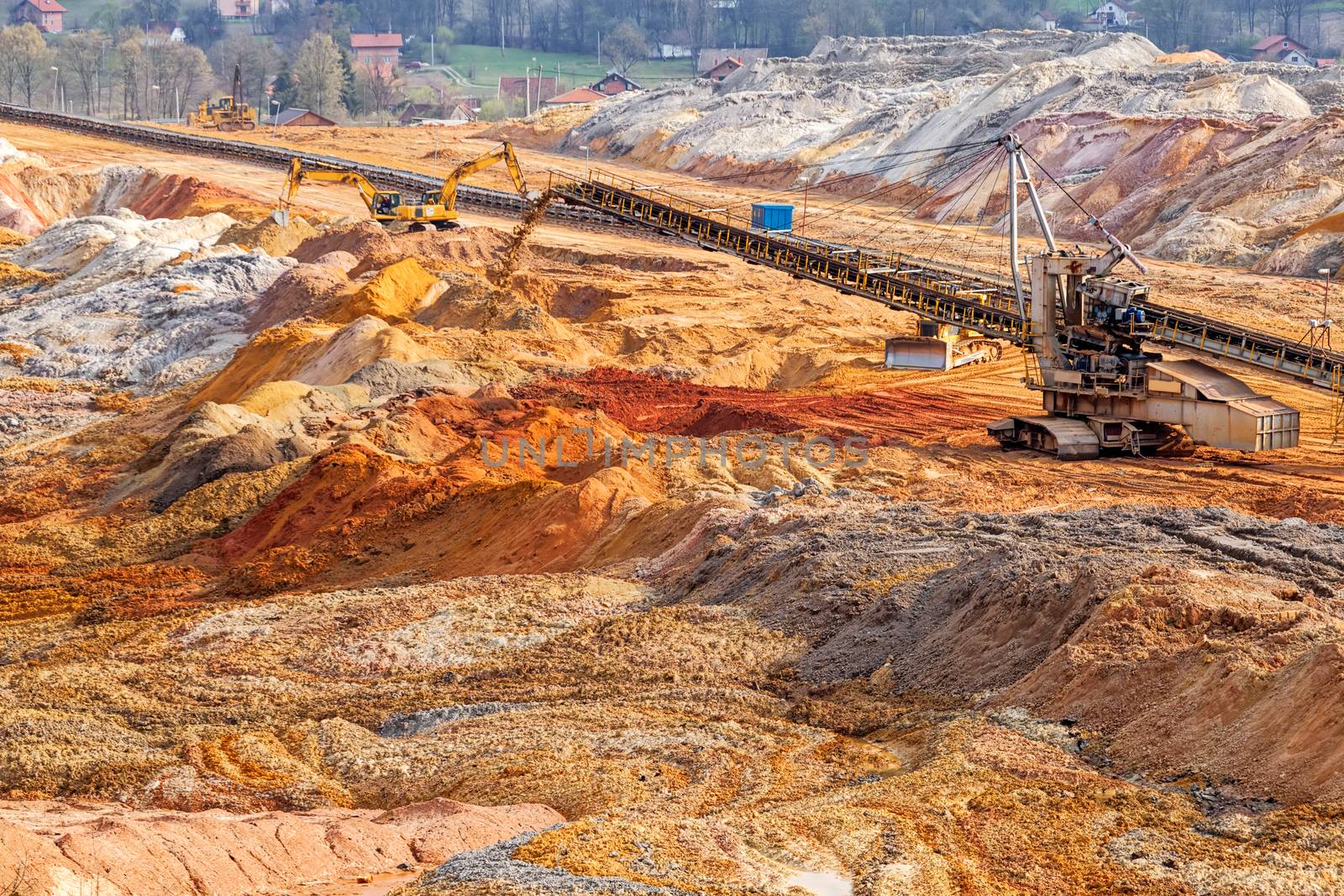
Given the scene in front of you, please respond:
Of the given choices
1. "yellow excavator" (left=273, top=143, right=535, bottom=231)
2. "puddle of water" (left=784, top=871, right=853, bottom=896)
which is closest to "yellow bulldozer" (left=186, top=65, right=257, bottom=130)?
"yellow excavator" (left=273, top=143, right=535, bottom=231)

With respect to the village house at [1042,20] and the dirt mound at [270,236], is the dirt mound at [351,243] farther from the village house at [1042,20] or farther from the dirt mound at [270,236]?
the village house at [1042,20]

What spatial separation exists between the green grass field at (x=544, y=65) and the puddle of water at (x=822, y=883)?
13864 cm

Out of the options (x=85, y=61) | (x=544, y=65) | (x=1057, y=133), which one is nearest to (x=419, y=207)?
(x=1057, y=133)

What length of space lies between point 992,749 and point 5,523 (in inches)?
776

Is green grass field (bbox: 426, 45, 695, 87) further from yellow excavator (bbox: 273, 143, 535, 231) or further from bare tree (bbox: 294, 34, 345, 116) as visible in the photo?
yellow excavator (bbox: 273, 143, 535, 231)

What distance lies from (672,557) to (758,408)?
1018 centimetres

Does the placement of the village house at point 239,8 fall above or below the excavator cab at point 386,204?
above

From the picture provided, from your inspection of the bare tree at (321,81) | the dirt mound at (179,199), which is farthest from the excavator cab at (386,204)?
the bare tree at (321,81)

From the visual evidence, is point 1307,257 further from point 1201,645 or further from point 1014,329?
point 1201,645

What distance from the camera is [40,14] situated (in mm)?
180375

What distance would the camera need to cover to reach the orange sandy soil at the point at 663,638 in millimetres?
13109

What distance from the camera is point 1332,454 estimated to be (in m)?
28.3

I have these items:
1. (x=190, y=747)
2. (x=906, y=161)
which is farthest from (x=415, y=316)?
(x=906, y=161)

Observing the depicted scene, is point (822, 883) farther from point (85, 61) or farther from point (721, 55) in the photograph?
point (721, 55)
